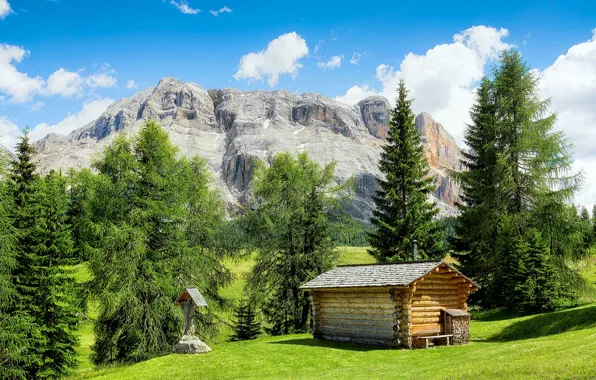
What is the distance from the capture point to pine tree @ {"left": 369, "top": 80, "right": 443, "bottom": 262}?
36.8m

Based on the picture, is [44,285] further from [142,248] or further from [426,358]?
[426,358]

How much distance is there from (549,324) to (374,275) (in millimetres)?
9189

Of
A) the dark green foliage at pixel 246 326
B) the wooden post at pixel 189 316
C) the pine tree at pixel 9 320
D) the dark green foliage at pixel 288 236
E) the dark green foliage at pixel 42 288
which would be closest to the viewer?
the pine tree at pixel 9 320

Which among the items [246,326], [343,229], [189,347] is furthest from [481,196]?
[189,347]

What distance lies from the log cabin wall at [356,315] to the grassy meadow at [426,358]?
3.07ft

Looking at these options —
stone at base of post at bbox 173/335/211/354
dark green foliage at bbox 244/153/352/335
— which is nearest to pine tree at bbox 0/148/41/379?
stone at base of post at bbox 173/335/211/354

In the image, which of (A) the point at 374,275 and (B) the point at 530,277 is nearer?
(A) the point at 374,275

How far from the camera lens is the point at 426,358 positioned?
20.2 metres

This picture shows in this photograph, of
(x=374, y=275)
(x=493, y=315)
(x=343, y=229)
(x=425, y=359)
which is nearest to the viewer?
(x=425, y=359)

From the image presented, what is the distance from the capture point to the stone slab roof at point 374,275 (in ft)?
79.8

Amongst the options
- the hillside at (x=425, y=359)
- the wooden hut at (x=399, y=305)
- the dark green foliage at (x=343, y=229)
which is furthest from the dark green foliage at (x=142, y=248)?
the dark green foliage at (x=343, y=229)

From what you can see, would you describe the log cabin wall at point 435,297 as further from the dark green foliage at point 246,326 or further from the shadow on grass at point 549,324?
the dark green foliage at point 246,326

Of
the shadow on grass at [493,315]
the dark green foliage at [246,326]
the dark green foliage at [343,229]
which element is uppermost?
the dark green foliage at [343,229]

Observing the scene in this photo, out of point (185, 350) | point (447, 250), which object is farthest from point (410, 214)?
point (185, 350)
